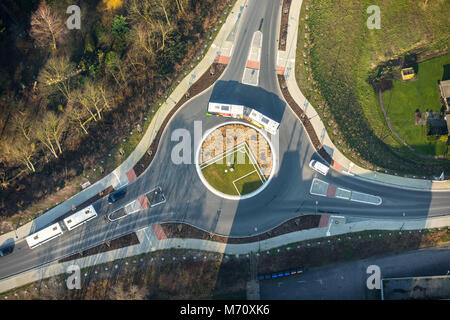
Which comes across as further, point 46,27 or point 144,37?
point 46,27

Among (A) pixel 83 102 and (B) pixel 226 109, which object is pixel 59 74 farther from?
(B) pixel 226 109

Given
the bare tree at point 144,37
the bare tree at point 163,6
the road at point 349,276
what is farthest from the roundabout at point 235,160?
the bare tree at point 163,6

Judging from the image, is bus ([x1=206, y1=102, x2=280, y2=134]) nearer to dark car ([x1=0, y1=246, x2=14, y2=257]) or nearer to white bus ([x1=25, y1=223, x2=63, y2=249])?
white bus ([x1=25, y1=223, x2=63, y2=249])

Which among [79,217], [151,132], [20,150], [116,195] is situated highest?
[151,132]

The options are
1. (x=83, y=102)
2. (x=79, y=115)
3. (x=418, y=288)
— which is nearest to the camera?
(x=418, y=288)

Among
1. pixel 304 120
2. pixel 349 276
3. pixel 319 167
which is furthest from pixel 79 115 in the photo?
pixel 349 276

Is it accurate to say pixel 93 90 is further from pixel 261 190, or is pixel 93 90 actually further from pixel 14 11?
pixel 261 190

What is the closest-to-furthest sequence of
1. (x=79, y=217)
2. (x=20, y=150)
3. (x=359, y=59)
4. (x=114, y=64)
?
(x=79, y=217) < (x=20, y=150) < (x=114, y=64) < (x=359, y=59)

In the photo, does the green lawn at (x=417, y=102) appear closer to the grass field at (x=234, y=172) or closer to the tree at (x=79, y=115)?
the grass field at (x=234, y=172)

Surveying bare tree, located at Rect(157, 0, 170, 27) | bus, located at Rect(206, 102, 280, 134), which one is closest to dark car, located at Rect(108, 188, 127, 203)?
bus, located at Rect(206, 102, 280, 134)
